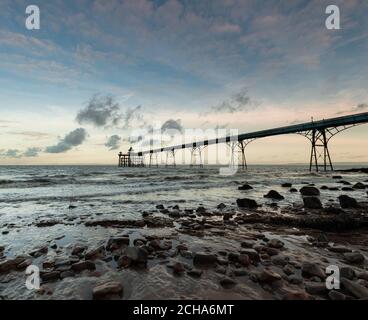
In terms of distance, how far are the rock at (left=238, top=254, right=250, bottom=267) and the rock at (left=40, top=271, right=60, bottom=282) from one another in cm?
356

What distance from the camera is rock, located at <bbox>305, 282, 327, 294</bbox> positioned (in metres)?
3.43

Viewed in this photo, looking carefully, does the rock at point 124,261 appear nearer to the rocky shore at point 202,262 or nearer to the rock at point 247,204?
the rocky shore at point 202,262

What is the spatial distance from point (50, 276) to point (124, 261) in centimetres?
133

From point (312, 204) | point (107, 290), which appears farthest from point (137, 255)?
point (312, 204)

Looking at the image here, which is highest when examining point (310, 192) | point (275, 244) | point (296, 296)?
point (296, 296)

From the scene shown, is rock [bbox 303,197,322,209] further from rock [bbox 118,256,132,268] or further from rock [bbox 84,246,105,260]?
rock [bbox 84,246,105,260]

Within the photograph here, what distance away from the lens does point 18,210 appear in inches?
413

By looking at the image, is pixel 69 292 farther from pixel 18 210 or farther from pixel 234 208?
pixel 18 210

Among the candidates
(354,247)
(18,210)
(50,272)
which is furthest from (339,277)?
(18,210)

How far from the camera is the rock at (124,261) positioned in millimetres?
4434

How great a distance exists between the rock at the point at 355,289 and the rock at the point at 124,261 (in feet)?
12.8

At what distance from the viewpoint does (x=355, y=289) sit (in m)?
3.38

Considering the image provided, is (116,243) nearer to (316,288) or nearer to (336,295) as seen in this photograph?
(316,288)
